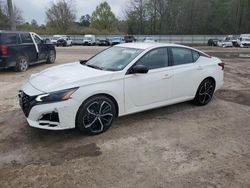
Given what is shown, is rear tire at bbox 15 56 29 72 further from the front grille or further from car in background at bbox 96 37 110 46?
car in background at bbox 96 37 110 46

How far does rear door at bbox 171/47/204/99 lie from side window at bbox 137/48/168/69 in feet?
0.77

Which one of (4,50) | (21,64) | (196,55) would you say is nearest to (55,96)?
(196,55)

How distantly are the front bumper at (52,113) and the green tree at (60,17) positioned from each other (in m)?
57.0

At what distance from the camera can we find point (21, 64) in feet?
36.1

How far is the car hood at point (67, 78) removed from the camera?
4215mm

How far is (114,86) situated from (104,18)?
2720 inches

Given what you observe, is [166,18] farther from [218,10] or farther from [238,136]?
[238,136]

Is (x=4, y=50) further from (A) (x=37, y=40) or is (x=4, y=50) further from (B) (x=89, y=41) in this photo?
(B) (x=89, y=41)

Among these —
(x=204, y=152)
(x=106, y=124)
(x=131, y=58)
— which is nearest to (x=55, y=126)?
Result: (x=106, y=124)

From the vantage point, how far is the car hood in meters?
4.21

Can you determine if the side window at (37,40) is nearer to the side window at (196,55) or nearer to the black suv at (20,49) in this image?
the black suv at (20,49)

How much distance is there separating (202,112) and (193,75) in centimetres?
85

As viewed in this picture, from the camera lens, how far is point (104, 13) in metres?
71.2

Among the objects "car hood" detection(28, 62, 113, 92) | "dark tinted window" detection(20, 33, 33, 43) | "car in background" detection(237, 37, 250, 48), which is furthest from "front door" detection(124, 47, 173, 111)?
"car in background" detection(237, 37, 250, 48)
